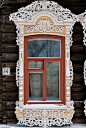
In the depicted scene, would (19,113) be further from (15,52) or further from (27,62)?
(15,52)

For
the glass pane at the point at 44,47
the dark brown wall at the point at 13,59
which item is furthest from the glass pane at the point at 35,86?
the glass pane at the point at 44,47

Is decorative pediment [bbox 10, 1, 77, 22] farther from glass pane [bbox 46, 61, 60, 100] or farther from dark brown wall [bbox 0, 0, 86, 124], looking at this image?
glass pane [bbox 46, 61, 60, 100]

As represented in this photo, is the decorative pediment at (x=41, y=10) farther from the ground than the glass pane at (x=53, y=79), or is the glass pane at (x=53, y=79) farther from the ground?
the decorative pediment at (x=41, y=10)

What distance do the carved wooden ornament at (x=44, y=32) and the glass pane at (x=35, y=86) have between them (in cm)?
18

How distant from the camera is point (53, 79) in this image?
9.75 feet

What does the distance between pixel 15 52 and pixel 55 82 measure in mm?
1060

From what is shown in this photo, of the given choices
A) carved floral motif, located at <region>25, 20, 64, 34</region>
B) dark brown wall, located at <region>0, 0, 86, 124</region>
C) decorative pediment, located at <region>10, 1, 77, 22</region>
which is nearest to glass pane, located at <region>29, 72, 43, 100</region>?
dark brown wall, located at <region>0, 0, 86, 124</region>

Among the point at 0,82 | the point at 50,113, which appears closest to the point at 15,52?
the point at 0,82

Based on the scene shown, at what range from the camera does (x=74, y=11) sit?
3.00 metres

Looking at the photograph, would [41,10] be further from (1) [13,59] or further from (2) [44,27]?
(1) [13,59]

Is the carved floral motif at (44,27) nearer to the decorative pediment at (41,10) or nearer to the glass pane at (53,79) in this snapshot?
the decorative pediment at (41,10)

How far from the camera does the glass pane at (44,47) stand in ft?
9.68

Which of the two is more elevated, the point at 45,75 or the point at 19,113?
the point at 45,75

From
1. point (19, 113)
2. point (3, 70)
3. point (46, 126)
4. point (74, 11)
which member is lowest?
point (46, 126)
